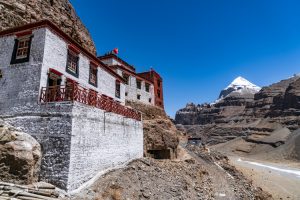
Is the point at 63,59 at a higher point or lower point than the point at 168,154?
higher

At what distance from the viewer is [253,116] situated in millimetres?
154250

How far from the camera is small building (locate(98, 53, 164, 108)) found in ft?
129

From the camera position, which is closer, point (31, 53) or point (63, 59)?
point (31, 53)

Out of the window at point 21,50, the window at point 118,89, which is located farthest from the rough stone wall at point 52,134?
the window at point 118,89

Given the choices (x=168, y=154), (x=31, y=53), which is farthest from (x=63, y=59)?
(x=168, y=154)

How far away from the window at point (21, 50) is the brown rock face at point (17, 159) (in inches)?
238

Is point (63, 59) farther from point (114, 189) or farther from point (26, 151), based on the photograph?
point (114, 189)

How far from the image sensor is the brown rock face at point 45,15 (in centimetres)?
2386

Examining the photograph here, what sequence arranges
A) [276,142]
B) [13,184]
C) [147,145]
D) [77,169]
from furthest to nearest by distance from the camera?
Result: 1. [276,142]
2. [147,145]
3. [77,169]
4. [13,184]

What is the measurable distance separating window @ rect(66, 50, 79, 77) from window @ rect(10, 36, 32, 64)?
10.6ft

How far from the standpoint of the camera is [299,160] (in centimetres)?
7681

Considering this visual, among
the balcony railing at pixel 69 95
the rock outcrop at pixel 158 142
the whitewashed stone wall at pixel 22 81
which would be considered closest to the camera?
the balcony railing at pixel 69 95

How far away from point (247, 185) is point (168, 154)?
12466 mm

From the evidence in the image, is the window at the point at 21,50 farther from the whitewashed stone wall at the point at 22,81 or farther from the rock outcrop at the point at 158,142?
the rock outcrop at the point at 158,142
